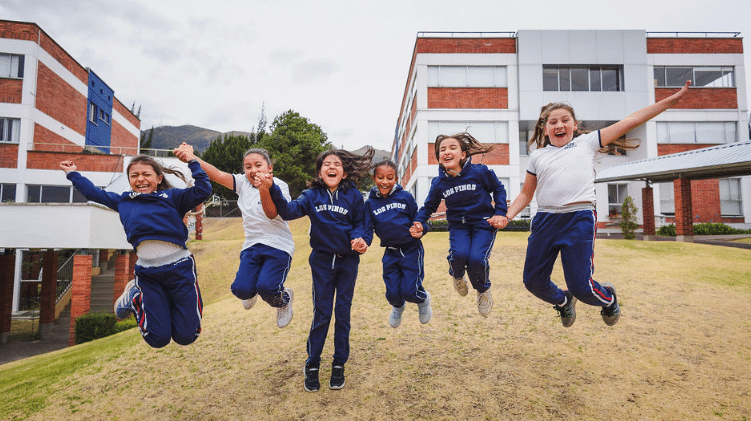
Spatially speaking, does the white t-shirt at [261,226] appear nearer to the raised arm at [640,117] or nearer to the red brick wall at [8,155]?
the raised arm at [640,117]

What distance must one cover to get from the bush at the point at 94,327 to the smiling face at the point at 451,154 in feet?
54.5

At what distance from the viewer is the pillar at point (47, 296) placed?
2213cm

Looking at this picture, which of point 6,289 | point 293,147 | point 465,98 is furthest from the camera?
point 293,147

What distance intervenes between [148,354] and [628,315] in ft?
39.0

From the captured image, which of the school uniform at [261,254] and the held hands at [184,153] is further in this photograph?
the school uniform at [261,254]

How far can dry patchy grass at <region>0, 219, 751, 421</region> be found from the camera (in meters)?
7.06

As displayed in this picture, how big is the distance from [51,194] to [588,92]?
119 feet

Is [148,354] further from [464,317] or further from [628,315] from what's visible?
[628,315]

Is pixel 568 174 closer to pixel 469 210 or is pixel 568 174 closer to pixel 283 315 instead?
pixel 469 210

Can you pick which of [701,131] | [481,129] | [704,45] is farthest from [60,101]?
[704,45]

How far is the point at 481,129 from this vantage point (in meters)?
28.0

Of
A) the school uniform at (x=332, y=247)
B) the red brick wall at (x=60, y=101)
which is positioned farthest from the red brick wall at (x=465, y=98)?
the red brick wall at (x=60, y=101)

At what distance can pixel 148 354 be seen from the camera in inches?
419

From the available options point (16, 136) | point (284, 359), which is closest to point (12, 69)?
point (16, 136)
